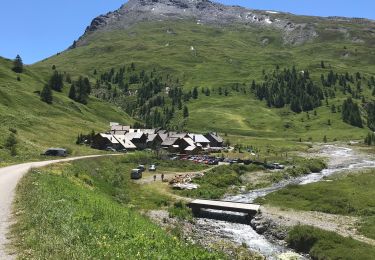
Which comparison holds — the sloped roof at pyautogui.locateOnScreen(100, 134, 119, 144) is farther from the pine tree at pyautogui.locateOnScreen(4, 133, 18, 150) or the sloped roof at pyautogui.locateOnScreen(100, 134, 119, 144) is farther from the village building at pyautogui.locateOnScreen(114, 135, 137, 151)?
the pine tree at pyautogui.locateOnScreen(4, 133, 18, 150)

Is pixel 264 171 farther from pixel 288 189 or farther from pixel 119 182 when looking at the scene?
pixel 119 182

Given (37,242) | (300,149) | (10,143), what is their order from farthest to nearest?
(300,149) < (10,143) < (37,242)

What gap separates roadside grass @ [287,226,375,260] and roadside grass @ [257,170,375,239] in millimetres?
6987

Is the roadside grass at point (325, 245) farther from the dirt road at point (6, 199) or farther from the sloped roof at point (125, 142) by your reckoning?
the sloped roof at point (125, 142)

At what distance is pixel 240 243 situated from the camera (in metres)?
51.7

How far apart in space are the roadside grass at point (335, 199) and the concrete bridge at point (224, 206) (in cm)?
680

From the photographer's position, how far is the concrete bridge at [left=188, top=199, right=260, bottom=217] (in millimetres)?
67500

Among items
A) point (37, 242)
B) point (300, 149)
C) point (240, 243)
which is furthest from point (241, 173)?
point (37, 242)

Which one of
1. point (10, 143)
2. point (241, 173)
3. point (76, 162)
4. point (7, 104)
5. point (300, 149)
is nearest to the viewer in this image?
point (76, 162)

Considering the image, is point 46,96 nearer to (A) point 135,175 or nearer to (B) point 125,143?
(B) point 125,143

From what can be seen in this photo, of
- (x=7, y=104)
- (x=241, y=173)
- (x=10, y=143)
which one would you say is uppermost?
(x=7, y=104)

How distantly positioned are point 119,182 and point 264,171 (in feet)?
162

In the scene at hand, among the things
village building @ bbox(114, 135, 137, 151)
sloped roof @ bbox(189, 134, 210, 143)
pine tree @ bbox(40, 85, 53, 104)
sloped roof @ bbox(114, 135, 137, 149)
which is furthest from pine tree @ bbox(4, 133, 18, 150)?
sloped roof @ bbox(189, 134, 210, 143)

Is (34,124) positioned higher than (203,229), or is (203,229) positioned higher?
(34,124)
